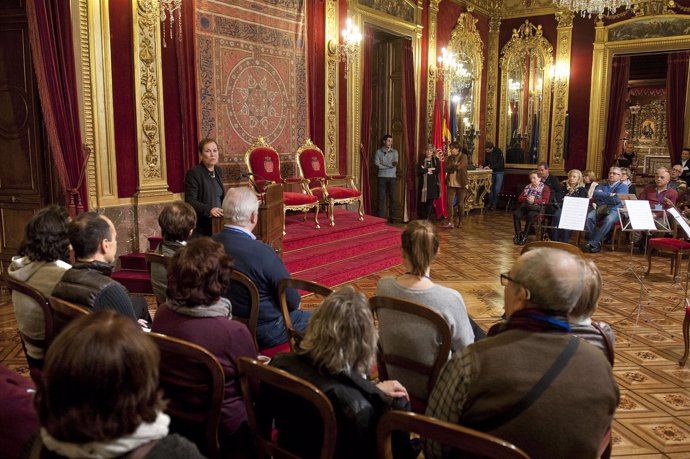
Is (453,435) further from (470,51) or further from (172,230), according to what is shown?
(470,51)

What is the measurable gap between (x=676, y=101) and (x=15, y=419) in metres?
11.2

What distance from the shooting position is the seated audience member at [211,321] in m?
1.73

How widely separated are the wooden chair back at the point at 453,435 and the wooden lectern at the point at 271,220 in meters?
3.52

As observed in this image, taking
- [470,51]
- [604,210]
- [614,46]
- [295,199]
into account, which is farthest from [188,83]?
[614,46]

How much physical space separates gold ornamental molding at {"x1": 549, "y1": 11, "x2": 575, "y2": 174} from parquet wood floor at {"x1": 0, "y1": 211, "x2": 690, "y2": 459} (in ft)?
12.5

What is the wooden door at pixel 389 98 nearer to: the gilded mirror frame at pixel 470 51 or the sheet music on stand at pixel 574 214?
the gilded mirror frame at pixel 470 51

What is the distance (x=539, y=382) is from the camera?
1.30m

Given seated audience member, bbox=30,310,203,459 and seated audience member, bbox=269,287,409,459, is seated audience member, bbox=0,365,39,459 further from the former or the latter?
seated audience member, bbox=269,287,409,459

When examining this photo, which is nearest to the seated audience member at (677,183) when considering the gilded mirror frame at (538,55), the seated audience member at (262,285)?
the gilded mirror frame at (538,55)

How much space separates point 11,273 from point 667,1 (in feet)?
35.8

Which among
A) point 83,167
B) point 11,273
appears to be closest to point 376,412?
point 11,273

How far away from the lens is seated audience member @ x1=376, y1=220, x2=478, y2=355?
2115mm

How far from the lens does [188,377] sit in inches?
63.3

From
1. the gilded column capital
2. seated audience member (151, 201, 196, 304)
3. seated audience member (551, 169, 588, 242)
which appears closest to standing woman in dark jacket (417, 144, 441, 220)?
seated audience member (551, 169, 588, 242)
